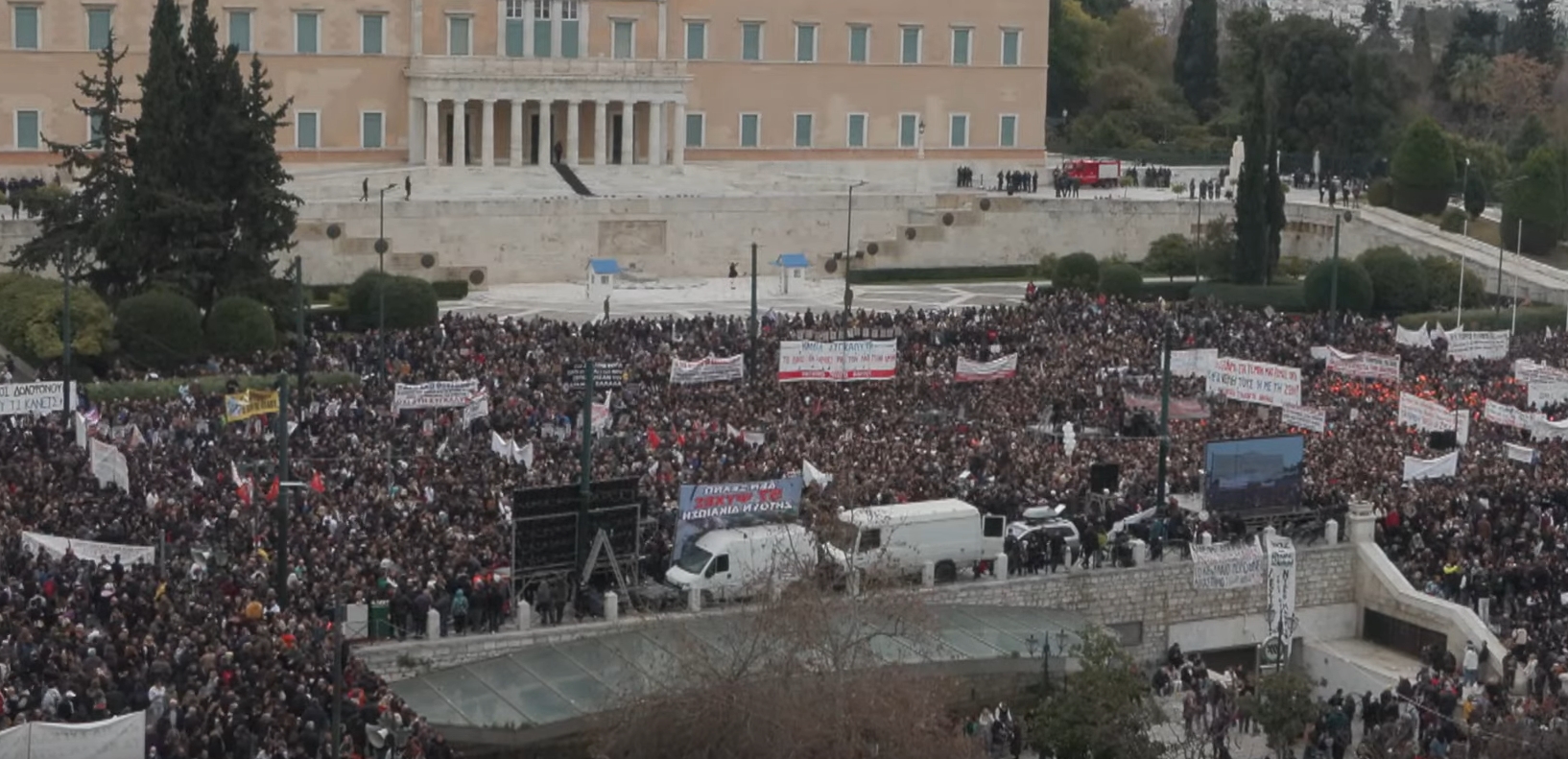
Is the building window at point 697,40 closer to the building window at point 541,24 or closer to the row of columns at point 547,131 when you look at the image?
the row of columns at point 547,131

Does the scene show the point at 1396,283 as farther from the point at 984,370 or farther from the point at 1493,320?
the point at 984,370

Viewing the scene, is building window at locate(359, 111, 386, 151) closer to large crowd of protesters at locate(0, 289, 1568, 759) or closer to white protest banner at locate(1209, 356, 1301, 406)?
large crowd of protesters at locate(0, 289, 1568, 759)

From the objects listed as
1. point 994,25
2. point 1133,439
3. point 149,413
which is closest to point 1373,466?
point 1133,439

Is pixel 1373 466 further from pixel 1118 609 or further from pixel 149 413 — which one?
pixel 149 413

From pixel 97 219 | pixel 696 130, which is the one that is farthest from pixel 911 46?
pixel 97 219

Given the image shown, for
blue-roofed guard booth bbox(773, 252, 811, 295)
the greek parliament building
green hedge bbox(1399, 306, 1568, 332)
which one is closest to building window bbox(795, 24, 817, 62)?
the greek parliament building

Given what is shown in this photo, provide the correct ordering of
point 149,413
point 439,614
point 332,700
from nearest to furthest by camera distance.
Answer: point 332,700
point 439,614
point 149,413
